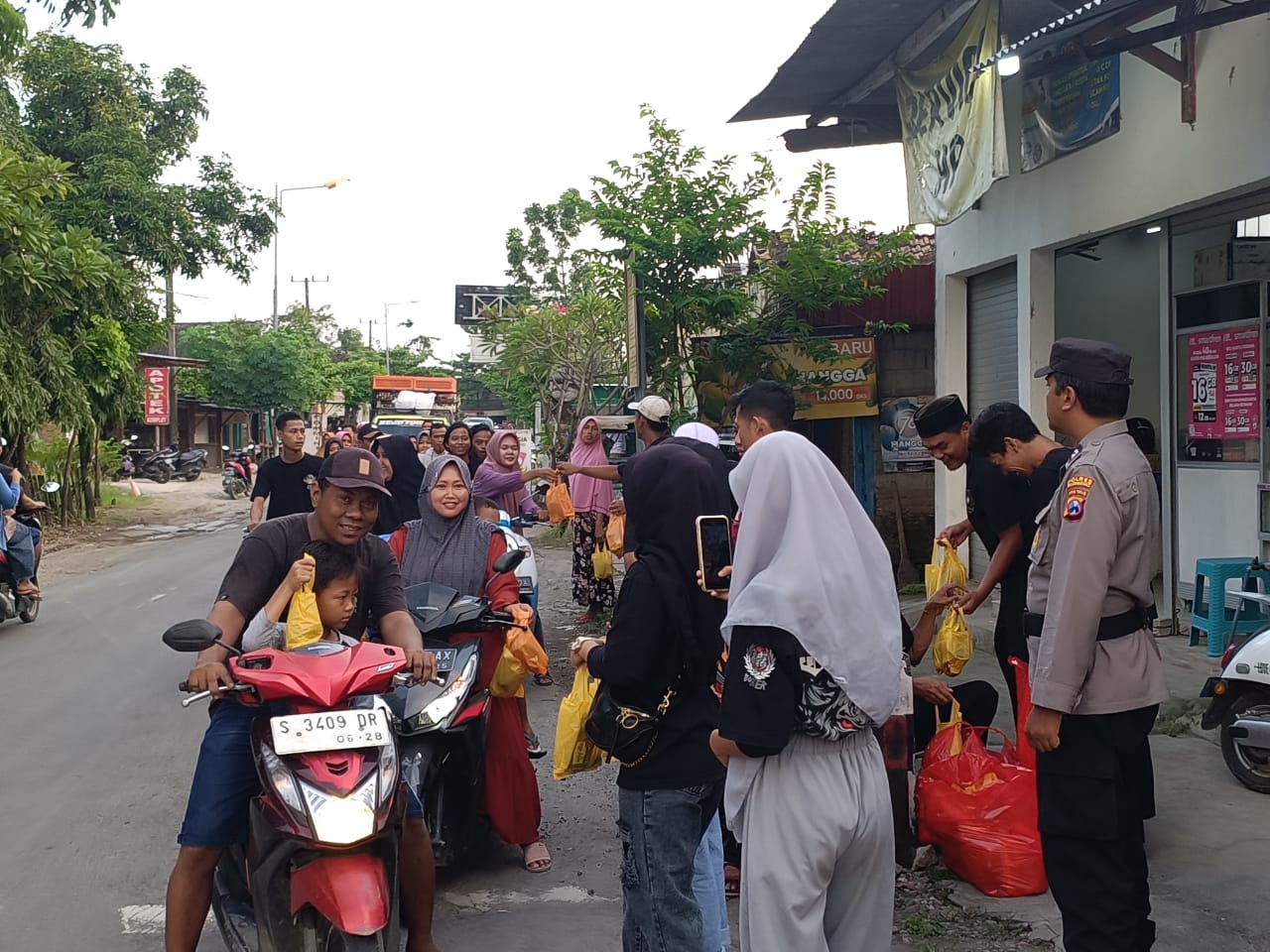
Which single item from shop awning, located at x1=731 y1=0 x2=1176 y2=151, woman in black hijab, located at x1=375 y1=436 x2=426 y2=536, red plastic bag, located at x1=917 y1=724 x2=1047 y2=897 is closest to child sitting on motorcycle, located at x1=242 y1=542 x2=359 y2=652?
red plastic bag, located at x1=917 y1=724 x2=1047 y2=897

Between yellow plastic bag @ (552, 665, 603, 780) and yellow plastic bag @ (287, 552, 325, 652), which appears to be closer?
yellow plastic bag @ (287, 552, 325, 652)

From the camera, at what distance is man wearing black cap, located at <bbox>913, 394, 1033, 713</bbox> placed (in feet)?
16.1

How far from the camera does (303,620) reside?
3609mm

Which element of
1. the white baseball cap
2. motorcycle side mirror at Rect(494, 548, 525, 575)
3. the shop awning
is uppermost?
the shop awning

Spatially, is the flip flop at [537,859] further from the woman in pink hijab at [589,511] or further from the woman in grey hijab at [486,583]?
the woman in pink hijab at [589,511]

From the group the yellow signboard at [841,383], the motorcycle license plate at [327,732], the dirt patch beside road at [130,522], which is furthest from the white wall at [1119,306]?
the dirt patch beside road at [130,522]

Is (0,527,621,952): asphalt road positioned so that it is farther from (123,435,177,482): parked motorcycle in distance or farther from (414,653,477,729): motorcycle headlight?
(123,435,177,482): parked motorcycle in distance

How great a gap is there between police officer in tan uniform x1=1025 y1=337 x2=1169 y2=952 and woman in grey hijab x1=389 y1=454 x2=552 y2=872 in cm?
222

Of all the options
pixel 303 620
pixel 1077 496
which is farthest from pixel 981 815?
pixel 303 620

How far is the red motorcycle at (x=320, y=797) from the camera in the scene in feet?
10.2

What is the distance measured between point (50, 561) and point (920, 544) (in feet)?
38.3

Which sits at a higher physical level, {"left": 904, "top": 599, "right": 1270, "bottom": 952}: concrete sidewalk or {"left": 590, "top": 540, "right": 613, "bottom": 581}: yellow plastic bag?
{"left": 590, "top": 540, "right": 613, "bottom": 581}: yellow plastic bag

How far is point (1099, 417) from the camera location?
11.2 ft

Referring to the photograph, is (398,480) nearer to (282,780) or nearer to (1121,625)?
(282,780)
